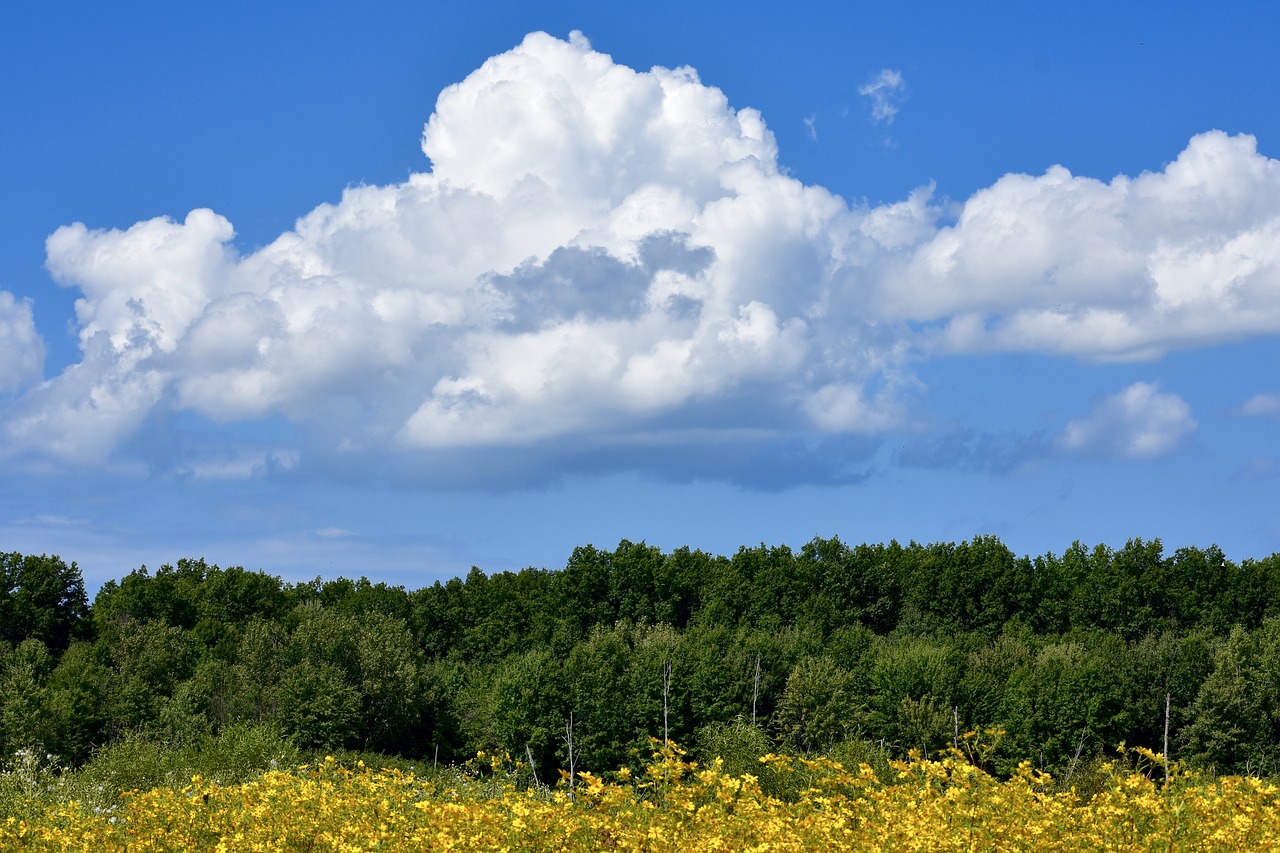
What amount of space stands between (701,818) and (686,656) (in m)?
49.4

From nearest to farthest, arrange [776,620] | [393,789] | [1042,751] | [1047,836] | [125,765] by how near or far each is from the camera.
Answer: [1047,836]
[393,789]
[125,765]
[1042,751]
[776,620]

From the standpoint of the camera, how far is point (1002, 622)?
250ft

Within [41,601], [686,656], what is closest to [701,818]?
[686,656]

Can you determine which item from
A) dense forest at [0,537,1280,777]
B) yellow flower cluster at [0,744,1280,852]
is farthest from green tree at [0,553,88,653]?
yellow flower cluster at [0,744,1280,852]

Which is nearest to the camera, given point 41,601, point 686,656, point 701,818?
point 701,818

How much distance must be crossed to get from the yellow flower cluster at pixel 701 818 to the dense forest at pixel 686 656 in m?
24.9

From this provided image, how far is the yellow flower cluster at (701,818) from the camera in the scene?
40.1 feet

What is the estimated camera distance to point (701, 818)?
44.1 ft

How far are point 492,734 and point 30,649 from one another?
23.9m

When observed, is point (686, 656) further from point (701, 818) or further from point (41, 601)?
point (701, 818)

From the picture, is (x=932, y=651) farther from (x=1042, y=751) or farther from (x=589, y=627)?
(x=589, y=627)

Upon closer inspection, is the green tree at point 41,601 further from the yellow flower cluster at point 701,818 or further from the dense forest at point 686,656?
the yellow flower cluster at point 701,818

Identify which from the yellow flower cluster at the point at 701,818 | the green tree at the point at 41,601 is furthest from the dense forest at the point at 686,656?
the yellow flower cluster at the point at 701,818

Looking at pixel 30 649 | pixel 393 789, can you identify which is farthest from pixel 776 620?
pixel 393 789
